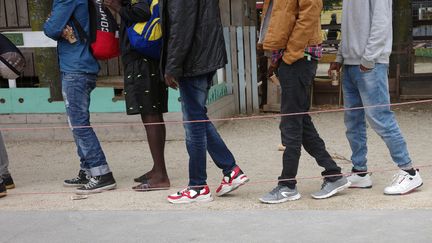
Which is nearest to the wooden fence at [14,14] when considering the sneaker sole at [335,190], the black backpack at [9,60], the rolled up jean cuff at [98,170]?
the black backpack at [9,60]

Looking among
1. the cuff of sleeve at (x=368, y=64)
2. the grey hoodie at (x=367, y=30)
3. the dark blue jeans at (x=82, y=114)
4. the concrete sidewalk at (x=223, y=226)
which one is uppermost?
the grey hoodie at (x=367, y=30)

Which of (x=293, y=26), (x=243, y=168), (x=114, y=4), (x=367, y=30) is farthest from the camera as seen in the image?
(x=243, y=168)

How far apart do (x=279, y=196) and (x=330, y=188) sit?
404 millimetres

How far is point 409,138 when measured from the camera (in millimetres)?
6641

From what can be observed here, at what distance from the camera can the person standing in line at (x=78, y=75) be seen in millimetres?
4730

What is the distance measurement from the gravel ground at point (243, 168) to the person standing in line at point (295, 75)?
119mm

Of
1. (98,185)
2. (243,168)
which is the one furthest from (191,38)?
(243,168)

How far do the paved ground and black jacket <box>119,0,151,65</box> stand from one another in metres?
1.11

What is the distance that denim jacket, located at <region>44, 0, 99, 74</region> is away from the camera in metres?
4.71

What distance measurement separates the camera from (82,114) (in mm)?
4883

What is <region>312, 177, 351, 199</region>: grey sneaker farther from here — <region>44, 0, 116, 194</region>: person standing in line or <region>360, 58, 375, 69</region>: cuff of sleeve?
<region>44, 0, 116, 194</region>: person standing in line

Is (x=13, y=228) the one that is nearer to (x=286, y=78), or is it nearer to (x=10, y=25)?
(x=286, y=78)

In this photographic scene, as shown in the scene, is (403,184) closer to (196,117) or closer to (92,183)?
(196,117)

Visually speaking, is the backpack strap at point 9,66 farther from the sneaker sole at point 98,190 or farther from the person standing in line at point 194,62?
the person standing in line at point 194,62
